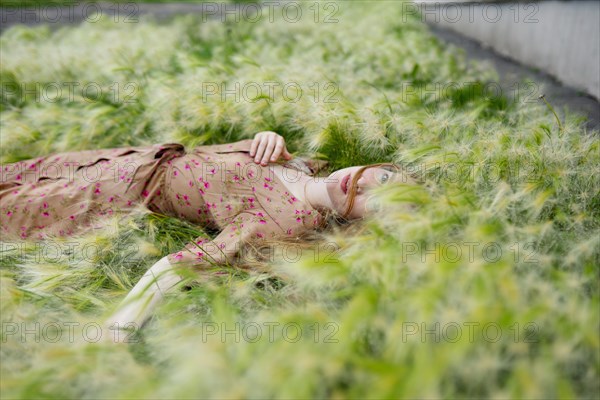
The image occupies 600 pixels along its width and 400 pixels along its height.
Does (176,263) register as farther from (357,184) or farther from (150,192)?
(357,184)

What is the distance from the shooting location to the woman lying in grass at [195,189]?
1.97 metres

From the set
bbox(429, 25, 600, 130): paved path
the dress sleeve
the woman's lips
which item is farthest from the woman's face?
bbox(429, 25, 600, 130): paved path

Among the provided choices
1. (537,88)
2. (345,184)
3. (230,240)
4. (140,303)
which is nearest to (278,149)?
(345,184)

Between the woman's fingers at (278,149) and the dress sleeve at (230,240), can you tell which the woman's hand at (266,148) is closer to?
the woman's fingers at (278,149)

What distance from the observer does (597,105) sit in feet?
9.14

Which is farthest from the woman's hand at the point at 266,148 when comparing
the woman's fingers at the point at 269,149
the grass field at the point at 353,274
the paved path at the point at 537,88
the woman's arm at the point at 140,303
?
the paved path at the point at 537,88

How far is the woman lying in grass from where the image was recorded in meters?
1.97

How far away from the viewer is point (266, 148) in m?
2.23

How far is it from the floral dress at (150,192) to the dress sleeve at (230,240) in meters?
0.03

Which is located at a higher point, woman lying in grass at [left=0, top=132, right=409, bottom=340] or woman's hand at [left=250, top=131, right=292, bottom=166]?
woman's hand at [left=250, top=131, right=292, bottom=166]

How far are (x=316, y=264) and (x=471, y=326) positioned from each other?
0.38 m

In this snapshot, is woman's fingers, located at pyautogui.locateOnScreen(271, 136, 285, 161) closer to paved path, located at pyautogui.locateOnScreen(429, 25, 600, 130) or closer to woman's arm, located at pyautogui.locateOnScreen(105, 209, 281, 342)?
woman's arm, located at pyautogui.locateOnScreen(105, 209, 281, 342)

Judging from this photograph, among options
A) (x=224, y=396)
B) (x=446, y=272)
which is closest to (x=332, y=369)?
(x=224, y=396)

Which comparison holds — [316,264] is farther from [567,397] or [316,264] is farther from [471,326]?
[567,397]
